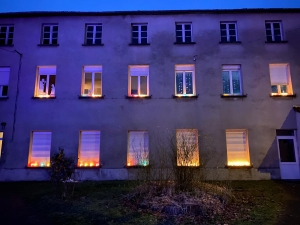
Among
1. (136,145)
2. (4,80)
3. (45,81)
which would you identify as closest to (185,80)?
(136,145)

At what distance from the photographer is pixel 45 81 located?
45.1 feet

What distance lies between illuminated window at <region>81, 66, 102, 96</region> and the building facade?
0.06 m

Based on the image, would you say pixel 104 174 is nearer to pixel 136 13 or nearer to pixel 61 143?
pixel 61 143

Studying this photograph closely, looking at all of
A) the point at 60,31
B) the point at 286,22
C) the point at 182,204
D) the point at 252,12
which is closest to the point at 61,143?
the point at 60,31

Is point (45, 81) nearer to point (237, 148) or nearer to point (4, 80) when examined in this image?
point (4, 80)

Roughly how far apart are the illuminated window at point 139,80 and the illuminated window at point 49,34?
482cm

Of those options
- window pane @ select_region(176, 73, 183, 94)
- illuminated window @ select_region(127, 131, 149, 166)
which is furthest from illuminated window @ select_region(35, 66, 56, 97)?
window pane @ select_region(176, 73, 183, 94)

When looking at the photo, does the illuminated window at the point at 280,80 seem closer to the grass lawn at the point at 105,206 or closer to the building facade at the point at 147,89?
the building facade at the point at 147,89

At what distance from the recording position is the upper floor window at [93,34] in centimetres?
1411

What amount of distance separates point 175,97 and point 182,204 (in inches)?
282

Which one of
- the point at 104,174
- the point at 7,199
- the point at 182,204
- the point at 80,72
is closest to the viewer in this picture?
the point at 182,204

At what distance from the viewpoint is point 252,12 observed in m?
13.9

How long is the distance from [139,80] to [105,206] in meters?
7.78

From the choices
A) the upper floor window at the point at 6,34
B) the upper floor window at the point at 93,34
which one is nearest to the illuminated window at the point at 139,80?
the upper floor window at the point at 93,34
